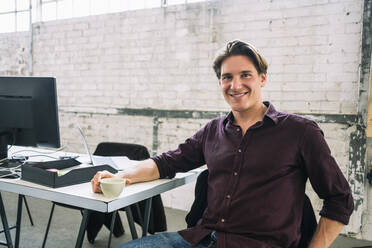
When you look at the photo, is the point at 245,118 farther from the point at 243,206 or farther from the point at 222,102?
the point at 222,102

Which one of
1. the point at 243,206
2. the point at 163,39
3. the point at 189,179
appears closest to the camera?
the point at 243,206

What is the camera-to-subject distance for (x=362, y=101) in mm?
2773

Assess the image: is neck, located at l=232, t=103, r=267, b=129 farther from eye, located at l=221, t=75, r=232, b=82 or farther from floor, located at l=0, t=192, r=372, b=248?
floor, located at l=0, t=192, r=372, b=248

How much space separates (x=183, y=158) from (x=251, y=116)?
398 mm

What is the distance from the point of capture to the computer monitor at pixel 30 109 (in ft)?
5.51

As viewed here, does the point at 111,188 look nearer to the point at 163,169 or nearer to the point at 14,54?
the point at 163,169

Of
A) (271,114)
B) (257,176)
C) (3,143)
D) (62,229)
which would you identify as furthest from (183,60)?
(257,176)

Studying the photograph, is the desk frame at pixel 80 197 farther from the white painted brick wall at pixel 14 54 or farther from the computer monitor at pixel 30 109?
the white painted brick wall at pixel 14 54

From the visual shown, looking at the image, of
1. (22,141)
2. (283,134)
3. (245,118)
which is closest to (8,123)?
(22,141)

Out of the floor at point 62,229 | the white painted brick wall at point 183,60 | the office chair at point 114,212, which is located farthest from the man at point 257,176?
the white painted brick wall at point 183,60

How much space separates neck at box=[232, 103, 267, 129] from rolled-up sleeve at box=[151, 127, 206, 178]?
22 cm

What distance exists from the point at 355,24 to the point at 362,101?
64 cm

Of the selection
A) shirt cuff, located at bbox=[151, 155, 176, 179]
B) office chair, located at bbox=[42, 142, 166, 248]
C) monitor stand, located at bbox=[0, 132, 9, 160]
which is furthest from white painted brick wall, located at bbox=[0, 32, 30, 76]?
shirt cuff, located at bbox=[151, 155, 176, 179]

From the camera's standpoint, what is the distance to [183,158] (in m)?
1.66
